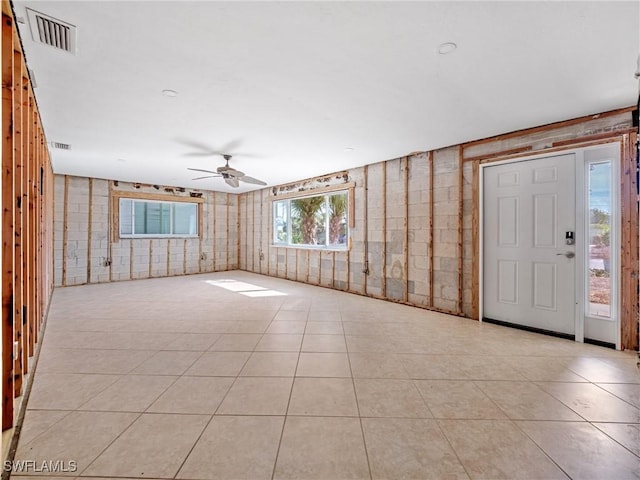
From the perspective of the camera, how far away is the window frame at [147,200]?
277 inches

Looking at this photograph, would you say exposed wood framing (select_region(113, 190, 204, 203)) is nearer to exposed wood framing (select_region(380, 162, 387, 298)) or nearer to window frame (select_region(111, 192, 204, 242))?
window frame (select_region(111, 192, 204, 242))

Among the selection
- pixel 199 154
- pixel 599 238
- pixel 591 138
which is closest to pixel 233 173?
pixel 199 154

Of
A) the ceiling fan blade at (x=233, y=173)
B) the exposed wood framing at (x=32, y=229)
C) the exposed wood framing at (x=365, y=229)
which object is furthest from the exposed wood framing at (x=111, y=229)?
the exposed wood framing at (x=365, y=229)

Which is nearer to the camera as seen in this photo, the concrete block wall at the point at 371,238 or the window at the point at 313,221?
the concrete block wall at the point at 371,238

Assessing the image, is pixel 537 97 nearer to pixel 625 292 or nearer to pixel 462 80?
pixel 462 80

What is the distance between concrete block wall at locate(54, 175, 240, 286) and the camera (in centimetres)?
636

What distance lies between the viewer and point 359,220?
5703 millimetres

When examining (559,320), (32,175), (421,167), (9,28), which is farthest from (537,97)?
(32,175)

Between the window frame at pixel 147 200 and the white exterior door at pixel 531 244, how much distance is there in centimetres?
732

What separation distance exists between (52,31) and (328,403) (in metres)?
3.16

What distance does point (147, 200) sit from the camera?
761cm

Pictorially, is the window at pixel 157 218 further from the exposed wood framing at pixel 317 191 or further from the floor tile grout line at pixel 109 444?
the floor tile grout line at pixel 109 444

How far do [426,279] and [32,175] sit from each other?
5036 millimetres

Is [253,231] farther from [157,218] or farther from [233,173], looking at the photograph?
[233,173]
